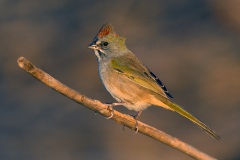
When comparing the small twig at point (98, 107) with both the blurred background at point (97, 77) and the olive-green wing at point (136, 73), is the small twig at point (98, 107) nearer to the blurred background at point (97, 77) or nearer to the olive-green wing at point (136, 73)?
the olive-green wing at point (136, 73)

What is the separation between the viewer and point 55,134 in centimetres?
1238

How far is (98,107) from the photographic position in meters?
6.11

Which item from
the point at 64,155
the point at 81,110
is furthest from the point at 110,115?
the point at 81,110

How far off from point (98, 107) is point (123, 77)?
133 cm

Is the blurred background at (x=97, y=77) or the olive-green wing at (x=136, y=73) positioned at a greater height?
the blurred background at (x=97, y=77)

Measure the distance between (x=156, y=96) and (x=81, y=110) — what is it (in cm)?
564

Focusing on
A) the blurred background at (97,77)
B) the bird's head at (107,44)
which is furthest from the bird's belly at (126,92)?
the blurred background at (97,77)

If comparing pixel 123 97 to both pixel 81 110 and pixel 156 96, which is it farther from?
pixel 81 110

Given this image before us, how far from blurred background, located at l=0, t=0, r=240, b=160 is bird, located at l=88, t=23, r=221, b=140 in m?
3.96

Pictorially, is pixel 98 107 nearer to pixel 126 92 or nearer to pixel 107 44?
pixel 126 92

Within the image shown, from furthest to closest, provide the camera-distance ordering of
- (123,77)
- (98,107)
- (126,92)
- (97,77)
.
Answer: (97,77)
(123,77)
(126,92)
(98,107)

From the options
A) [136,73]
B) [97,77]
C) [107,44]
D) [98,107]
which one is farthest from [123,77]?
[97,77]

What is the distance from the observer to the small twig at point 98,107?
5.50 metres

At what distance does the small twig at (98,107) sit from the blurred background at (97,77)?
4851 millimetres
